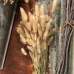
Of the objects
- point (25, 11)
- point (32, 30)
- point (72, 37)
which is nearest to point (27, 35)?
point (32, 30)

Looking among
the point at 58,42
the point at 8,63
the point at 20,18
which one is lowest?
the point at 8,63

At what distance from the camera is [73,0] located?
4.12 feet

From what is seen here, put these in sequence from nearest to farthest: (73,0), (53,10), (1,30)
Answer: (73,0) → (53,10) → (1,30)

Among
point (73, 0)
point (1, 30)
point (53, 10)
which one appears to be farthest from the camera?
point (1, 30)

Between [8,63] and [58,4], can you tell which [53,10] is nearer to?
[58,4]

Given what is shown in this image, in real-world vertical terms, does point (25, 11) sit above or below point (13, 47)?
above

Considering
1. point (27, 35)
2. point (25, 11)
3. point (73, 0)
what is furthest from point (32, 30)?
point (73, 0)

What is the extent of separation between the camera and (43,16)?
1.37 metres

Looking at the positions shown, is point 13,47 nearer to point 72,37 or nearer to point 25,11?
point 25,11

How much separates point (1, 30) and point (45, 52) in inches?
11.1

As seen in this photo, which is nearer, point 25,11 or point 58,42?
point 58,42

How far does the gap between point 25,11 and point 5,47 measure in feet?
0.72

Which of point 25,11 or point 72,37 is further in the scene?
point 25,11

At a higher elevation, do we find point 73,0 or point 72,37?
point 73,0
